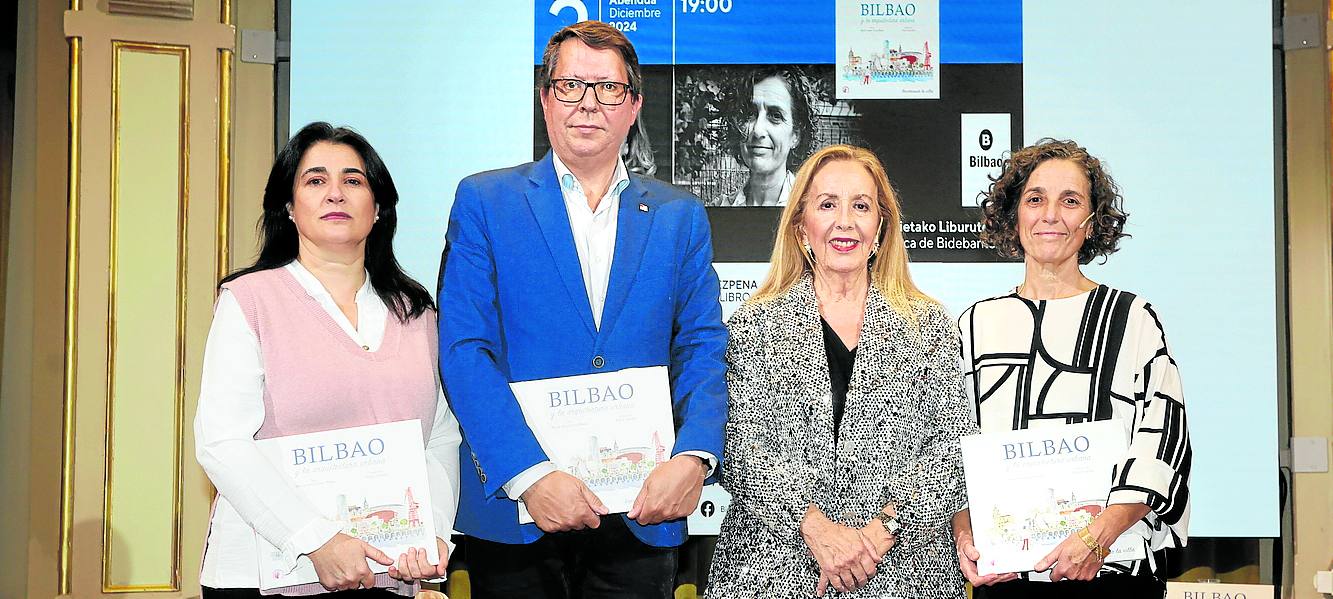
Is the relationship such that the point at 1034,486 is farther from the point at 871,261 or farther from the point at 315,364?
the point at 315,364

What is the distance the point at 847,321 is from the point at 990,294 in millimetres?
1634

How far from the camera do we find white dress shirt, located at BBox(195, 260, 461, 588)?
2.26m

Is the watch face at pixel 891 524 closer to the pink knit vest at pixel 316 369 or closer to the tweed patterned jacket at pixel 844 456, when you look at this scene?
the tweed patterned jacket at pixel 844 456

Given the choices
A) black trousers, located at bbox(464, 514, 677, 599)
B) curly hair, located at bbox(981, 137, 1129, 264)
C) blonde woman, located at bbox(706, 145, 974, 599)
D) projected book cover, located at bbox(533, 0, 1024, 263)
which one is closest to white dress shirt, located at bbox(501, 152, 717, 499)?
blonde woman, located at bbox(706, 145, 974, 599)

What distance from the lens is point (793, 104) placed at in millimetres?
4102

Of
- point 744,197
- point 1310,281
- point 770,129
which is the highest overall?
point 770,129

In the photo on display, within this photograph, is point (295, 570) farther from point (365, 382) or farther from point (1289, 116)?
point (1289, 116)

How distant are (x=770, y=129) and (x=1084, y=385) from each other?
1.82 meters

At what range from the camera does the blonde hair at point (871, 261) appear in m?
2.69

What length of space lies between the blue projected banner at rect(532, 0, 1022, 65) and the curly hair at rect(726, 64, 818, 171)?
4 centimetres

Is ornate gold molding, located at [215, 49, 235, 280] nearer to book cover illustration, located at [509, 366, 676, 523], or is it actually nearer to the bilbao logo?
the bilbao logo

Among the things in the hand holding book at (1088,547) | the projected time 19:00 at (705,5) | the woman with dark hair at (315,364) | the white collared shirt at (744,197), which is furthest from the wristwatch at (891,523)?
the projected time 19:00 at (705,5)

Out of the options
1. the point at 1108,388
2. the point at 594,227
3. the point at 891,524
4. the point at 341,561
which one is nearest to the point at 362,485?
the point at 341,561

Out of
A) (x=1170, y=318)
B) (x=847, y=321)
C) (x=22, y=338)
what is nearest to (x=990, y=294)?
(x=1170, y=318)
